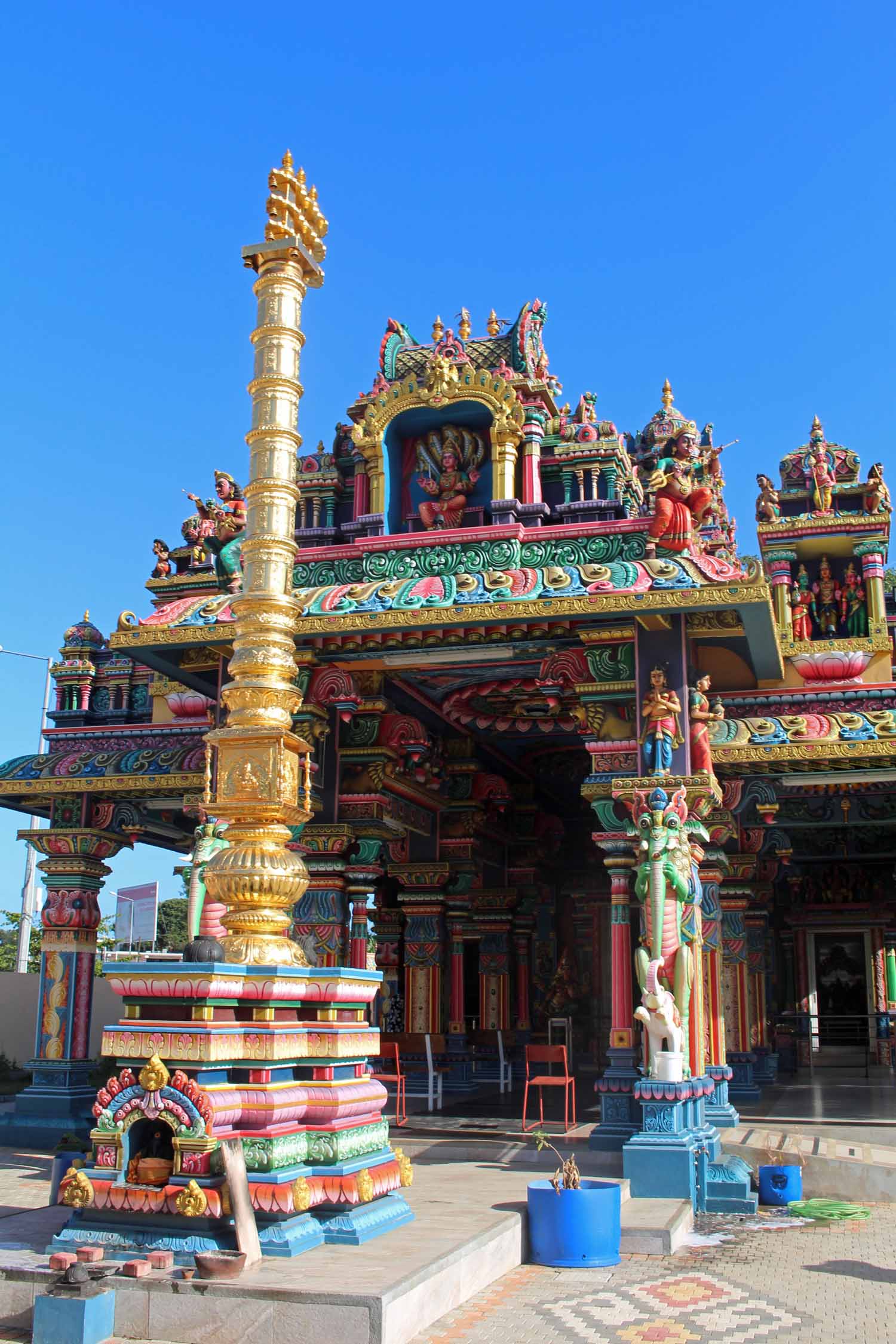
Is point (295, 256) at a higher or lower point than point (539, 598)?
higher

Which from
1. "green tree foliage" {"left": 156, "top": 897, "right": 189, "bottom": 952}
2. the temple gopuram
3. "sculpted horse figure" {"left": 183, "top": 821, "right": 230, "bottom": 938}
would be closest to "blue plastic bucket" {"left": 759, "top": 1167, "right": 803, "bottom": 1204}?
the temple gopuram

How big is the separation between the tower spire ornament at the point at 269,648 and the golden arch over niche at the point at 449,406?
152 inches

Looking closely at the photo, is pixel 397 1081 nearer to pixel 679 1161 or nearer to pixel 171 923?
pixel 679 1161

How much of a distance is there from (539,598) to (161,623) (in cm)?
364

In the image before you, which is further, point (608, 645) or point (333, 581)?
point (333, 581)

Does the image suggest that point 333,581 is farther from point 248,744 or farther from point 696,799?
point 248,744

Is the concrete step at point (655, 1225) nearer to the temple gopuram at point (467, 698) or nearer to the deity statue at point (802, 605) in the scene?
the temple gopuram at point (467, 698)

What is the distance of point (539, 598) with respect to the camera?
11.4 m

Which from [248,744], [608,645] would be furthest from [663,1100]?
[248,744]

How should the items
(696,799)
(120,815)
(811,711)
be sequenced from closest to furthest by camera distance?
1. (696,799)
2. (811,711)
3. (120,815)

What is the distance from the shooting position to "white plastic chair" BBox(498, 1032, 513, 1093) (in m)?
16.5

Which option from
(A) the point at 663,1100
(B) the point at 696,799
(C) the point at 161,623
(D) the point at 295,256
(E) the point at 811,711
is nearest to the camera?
(D) the point at 295,256

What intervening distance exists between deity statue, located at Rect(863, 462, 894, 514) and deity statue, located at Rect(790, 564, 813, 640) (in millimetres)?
1097

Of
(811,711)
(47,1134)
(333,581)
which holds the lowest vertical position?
(47,1134)
